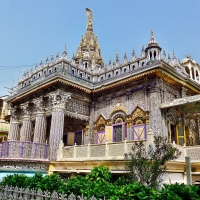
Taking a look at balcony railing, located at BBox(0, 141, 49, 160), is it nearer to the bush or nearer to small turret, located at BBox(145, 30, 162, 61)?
the bush

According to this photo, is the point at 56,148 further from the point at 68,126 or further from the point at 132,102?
the point at 132,102

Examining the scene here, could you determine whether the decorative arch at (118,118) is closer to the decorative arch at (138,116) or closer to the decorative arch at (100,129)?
the decorative arch at (100,129)

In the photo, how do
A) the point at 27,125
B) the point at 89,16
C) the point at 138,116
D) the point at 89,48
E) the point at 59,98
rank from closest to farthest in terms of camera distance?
the point at 138,116 < the point at 59,98 < the point at 27,125 < the point at 89,48 < the point at 89,16

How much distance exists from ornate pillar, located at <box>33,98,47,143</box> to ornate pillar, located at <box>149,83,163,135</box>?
687 centimetres

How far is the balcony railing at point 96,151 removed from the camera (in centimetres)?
1049

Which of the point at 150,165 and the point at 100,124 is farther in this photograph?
the point at 100,124

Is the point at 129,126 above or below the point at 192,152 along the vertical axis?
above

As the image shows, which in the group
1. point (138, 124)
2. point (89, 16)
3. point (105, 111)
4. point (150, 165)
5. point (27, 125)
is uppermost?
point (89, 16)

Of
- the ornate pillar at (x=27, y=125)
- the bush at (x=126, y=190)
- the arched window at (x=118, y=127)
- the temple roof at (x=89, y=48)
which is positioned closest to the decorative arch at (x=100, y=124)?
the arched window at (x=118, y=127)

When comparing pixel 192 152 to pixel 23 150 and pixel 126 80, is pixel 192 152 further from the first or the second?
pixel 23 150

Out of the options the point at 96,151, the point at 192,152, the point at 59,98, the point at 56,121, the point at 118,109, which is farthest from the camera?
the point at 118,109

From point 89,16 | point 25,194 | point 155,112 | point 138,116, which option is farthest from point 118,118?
point 89,16

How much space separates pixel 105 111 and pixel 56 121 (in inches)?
132

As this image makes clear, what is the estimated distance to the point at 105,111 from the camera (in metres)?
15.1
